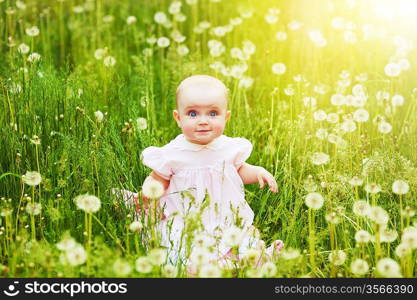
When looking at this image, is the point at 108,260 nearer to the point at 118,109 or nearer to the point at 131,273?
the point at 131,273

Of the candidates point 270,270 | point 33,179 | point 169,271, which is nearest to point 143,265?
point 169,271

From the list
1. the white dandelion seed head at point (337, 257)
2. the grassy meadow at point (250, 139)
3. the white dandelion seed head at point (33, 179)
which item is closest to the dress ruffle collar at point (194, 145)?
the grassy meadow at point (250, 139)

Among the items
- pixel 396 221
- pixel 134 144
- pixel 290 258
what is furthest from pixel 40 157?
pixel 396 221

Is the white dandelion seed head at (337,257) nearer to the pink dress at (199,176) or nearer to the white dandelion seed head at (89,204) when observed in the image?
the pink dress at (199,176)

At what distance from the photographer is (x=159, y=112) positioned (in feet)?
13.2

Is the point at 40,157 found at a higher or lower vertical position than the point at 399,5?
lower

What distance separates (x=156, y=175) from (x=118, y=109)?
93 centimetres

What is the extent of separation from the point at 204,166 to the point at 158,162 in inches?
7.9

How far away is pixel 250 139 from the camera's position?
3781 mm

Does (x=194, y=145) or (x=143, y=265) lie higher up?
(x=194, y=145)

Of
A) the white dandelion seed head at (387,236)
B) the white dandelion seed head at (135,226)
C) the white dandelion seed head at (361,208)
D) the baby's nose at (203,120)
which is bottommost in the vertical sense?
the white dandelion seed head at (387,236)

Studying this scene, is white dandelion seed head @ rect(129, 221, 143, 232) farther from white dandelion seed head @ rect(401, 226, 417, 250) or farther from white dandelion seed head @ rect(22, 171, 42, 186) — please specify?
white dandelion seed head @ rect(401, 226, 417, 250)

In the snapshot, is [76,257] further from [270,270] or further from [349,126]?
[349,126]

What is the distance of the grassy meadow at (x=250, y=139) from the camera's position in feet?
8.63
